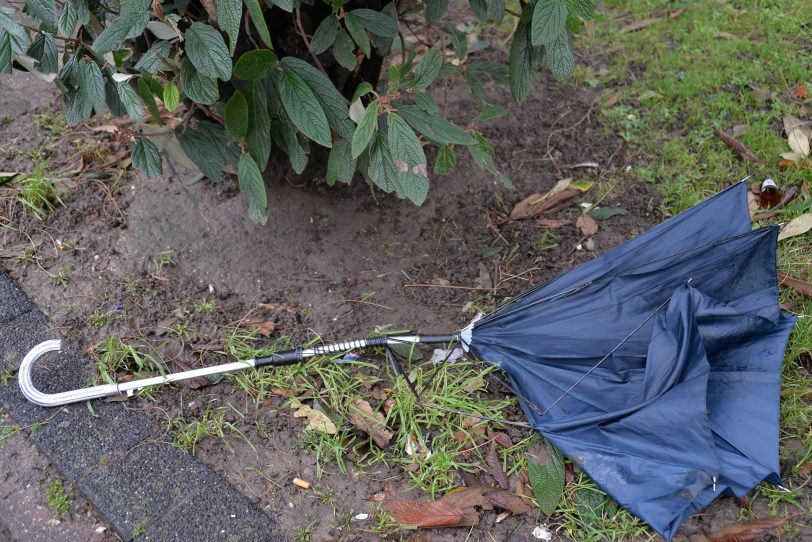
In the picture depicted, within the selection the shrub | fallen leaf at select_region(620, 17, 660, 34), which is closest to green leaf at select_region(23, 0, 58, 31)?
the shrub

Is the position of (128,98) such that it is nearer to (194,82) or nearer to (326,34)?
(194,82)

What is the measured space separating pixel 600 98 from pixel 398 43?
106 cm

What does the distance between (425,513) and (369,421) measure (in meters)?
0.37

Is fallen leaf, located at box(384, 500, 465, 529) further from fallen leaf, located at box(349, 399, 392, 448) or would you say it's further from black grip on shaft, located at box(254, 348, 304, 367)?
black grip on shaft, located at box(254, 348, 304, 367)

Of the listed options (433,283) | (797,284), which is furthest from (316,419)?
(797,284)

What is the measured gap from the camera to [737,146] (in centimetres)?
311

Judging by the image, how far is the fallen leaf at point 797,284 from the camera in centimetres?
257

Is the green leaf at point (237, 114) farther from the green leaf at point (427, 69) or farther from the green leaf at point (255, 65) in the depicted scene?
the green leaf at point (427, 69)

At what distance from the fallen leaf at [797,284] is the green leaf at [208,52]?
2050mm

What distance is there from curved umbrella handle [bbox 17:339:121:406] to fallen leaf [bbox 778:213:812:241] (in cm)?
250

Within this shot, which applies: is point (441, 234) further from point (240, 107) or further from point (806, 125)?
point (806, 125)

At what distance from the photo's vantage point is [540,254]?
9.34 feet

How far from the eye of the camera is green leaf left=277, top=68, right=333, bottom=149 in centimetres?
207

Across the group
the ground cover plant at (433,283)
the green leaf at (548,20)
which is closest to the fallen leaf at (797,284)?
the ground cover plant at (433,283)
